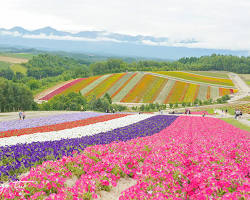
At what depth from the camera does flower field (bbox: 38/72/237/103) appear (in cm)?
8656

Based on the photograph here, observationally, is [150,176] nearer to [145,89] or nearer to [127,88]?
[145,89]

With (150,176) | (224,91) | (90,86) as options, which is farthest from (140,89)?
(150,176)

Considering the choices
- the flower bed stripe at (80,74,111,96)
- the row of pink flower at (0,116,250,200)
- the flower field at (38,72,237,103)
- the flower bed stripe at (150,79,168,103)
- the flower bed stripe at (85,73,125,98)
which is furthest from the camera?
the flower bed stripe at (80,74,111,96)

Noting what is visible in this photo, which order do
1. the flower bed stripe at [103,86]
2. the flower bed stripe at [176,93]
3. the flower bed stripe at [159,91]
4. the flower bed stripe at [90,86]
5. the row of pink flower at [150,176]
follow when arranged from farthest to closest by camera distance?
the flower bed stripe at [90,86], the flower bed stripe at [103,86], the flower bed stripe at [159,91], the flower bed stripe at [176,93], the row of pink flower at [150,176]

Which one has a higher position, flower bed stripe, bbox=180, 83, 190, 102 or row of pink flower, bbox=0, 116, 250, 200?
row of pink flower, bbox=0, 116, 250, 200

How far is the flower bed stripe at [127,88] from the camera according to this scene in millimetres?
88562

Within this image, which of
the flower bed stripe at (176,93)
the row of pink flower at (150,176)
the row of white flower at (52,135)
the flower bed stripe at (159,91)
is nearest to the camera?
the row of pink flower at (150,176)

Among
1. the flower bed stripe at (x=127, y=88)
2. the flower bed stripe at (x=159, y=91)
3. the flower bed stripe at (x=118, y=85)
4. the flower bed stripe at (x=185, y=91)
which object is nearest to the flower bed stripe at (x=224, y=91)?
the flower bed stripe at (x=185, y=91)

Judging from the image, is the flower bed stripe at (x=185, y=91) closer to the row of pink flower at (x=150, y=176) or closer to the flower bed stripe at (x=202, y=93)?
the flower bed stripe at (x=202, y=93)

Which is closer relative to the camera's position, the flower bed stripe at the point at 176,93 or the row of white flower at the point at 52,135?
the row of white flower at the point at 52,135

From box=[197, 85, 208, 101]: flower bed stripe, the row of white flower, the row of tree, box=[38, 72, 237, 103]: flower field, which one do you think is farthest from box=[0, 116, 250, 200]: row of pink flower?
box=[197, 85, 208, 101]: flower bed stripe

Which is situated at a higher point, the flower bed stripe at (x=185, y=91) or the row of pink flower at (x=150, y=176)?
the row of pink flower at (x=150, y=176)

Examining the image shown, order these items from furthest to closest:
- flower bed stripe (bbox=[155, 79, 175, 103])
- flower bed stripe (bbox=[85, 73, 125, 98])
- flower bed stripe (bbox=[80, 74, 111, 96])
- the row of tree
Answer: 1. flower bed stripe (bbox=[80, 74, 111, 96])
2. flower bed stripe (bbox=[85, 73, 125, 98])
3. flower bed stripe (bbox=[155, 79, 175, 103])
4. the row of tree

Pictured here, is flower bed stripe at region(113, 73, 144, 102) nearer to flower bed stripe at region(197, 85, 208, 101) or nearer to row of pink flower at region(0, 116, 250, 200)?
flower bed stripe at region(197, 85, 208, 101)
